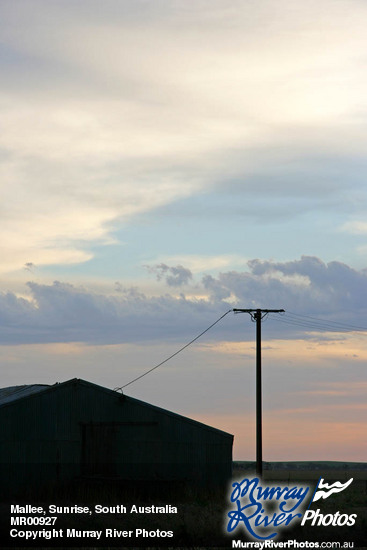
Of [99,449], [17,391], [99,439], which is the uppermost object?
[17,391]

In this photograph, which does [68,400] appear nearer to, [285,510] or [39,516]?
[39,516]

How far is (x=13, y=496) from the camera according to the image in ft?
127

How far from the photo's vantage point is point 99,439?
1645 inches

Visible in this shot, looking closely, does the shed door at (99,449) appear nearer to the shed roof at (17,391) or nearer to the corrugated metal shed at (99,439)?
the corrugated metal shed at (99,439)

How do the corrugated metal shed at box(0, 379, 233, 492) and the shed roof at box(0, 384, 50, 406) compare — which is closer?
the corrugated metal shed at box(0, 379, 233, 492)

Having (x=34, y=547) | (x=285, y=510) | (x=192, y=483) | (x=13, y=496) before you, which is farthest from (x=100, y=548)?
(x=192, y=483)

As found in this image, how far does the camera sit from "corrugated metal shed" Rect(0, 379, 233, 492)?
3988cm

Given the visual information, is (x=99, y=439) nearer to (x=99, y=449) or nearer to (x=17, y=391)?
(x=99, y=449)

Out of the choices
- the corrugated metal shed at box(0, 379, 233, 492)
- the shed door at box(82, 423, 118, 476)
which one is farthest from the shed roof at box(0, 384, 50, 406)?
the shed door at box(82, 423, 118, 476)

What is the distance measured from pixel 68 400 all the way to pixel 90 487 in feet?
14.6

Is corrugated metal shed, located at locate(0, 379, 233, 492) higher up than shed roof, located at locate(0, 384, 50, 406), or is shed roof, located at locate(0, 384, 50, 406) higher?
shed roof, located at locate(0, 384, 50, 406)

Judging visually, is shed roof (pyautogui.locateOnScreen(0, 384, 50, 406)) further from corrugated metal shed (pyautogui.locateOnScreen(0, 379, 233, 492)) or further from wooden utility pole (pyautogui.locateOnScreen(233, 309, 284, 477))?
wooden utility pole (pyautogui.locateOnScreen(233, 309, 284, 477))

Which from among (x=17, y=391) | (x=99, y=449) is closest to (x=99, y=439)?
(x=99, y=449)

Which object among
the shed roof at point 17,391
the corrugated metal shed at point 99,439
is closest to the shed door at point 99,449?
the corrugated metal shed at point 99,439
